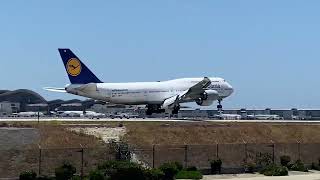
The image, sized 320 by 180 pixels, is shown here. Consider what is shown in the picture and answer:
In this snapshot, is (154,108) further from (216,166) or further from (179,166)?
(179,166)

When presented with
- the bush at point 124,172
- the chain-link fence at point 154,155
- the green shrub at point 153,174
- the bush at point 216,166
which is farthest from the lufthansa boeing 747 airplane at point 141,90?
Answer: the bush at point 124,172

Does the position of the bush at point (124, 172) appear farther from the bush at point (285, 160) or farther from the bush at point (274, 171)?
the bush at point (285, 160)

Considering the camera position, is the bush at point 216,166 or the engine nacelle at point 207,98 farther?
the engine nacelle at point 207,98

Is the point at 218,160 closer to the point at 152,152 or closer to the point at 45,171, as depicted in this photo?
the point at 152,152

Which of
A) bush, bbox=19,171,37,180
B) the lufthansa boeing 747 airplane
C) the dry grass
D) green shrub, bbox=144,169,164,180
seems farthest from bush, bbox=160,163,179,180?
the lufthansa boeing 747 airplane

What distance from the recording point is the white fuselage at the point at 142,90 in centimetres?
7762

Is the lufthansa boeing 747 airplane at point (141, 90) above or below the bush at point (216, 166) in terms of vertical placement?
above

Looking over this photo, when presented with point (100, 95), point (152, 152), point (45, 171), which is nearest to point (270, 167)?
point (152, 152)

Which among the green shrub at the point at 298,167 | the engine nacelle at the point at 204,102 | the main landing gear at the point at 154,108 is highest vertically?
the engine nacelle at the point at 204,102

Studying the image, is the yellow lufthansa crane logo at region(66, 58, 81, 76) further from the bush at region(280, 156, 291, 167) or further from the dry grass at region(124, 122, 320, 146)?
the bush at region(280, 156, 291, 167)

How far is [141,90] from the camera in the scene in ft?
264

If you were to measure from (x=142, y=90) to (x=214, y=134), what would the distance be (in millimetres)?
27274

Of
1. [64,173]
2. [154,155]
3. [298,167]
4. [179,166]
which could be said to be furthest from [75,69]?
[64,173]

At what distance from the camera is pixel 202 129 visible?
55.9m
